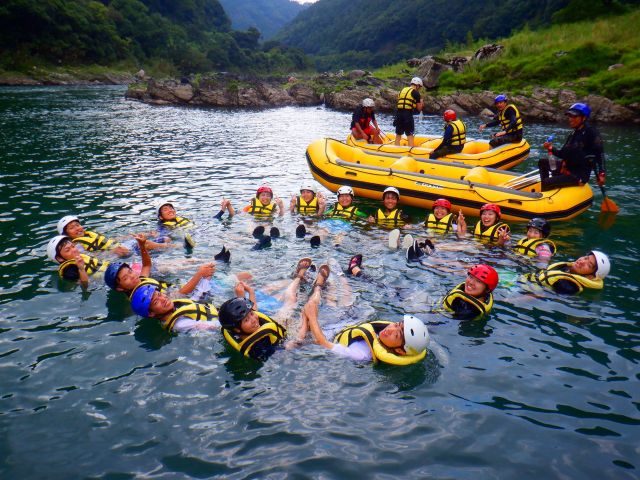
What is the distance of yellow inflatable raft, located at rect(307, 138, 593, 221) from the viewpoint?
1041cm

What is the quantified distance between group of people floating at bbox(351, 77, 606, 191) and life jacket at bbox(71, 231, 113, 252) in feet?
29.2

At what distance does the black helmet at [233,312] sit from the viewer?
5430mm

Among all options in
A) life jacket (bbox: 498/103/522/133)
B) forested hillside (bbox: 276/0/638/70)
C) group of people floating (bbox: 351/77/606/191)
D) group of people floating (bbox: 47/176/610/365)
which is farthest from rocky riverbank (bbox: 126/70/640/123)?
forested hillside (bbox: 276/0/638/70)

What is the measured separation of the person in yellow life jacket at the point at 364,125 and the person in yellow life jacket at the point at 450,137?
2.54 meters

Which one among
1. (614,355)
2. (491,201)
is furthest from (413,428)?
(491,201)

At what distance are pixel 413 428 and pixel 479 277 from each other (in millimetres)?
2534

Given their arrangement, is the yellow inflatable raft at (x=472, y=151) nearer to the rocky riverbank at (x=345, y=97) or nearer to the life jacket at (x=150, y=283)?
the life jacket at (x=150, y=283)

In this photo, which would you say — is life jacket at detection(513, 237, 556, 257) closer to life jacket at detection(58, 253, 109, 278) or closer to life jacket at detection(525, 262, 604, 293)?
life jacket at detection(525, 262, 604, 293)

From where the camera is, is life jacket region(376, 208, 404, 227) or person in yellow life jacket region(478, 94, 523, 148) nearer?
life jacket region(376, 208, 404, 227)

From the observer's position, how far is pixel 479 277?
249 inches

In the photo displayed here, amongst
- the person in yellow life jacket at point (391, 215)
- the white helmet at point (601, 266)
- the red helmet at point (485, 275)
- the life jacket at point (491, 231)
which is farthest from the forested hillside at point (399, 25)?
the red helmet at point (485, 275)

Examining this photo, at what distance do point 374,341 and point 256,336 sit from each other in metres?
1.40

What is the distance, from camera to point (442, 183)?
11.3 metres

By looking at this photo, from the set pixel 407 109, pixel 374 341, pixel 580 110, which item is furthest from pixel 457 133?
pixel 374 341
